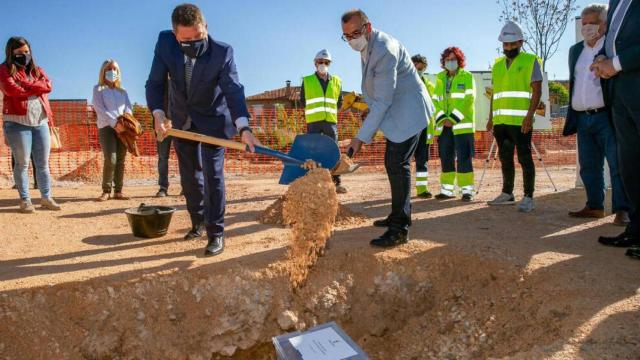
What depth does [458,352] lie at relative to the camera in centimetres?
279

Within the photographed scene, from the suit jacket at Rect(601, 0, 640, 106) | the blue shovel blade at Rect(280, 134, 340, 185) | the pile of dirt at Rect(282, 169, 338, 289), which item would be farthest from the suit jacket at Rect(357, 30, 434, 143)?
the suit jacket at Rect(601, 0, 640, 106)

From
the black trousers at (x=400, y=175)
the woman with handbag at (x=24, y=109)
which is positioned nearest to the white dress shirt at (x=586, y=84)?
the black trousers at (x=400, y=175)

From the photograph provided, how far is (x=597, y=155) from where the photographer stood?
4.64 metres

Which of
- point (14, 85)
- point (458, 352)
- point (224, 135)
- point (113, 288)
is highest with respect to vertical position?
point (14, 85)

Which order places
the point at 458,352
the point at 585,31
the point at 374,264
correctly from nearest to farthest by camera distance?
the point at 458,352, the point at 374,264, the point at 585,31

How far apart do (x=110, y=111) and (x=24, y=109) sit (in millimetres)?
1077

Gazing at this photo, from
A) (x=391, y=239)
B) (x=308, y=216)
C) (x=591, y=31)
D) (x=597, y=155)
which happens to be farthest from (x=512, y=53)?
(x=308, y=216)

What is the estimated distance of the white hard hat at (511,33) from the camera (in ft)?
16.6

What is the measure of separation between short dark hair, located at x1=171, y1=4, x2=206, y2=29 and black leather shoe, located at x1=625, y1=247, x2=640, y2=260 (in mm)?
3561

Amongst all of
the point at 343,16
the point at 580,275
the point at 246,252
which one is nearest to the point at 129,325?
the point at 246,252

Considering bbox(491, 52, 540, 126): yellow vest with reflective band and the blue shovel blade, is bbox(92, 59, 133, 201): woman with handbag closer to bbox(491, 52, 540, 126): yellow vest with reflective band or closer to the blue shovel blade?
the blue shovel blade

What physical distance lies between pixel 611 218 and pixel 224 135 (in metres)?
3.97

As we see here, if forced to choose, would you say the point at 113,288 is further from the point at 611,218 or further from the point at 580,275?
the point at 611,218

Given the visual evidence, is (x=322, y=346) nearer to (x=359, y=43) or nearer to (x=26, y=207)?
(x=359, y=43)
